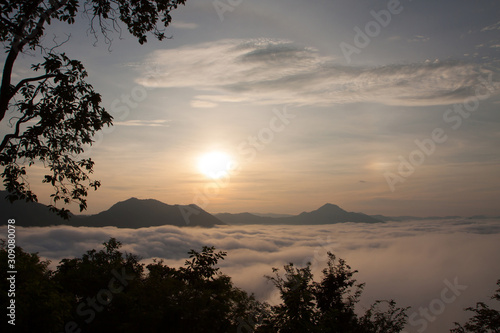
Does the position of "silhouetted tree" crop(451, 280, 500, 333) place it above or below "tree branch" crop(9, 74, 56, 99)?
below

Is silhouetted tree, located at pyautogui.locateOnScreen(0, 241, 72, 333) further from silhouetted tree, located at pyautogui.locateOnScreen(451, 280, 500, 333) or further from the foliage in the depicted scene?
silhouetted tree, located at pyautogui.locateOnScreen(451, 280, 500, 333)

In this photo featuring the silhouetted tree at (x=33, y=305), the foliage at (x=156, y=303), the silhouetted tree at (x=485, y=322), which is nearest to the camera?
the foliage at (x=156, y=303)

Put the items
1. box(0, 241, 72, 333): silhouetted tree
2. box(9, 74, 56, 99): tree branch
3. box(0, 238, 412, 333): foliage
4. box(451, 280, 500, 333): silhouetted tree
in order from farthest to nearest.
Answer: box(451, 280, 500, 333): silhouetted tree
box(0, 241, 72, 333): silhouetted tree
box(0, 238, 412, 333): foliage
box(9, 74, 56, 99): tree branch

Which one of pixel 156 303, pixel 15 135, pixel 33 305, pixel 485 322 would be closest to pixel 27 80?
pixel 15 135

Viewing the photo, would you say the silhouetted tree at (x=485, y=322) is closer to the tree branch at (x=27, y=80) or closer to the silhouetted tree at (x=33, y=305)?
the silhouetted tree at (x=33, y=305)

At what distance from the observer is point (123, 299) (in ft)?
60.8

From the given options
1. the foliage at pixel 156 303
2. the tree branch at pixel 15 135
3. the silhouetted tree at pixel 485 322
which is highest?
the tree branch at pixel 15 135

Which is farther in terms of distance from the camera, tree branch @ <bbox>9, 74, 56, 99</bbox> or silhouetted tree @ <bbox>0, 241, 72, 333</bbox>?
silhouetted tree @ <bbox>0, 241, 72, 333</bbox>

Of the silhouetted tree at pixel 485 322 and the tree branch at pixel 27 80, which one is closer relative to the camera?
the tree branch at pixel 27 80

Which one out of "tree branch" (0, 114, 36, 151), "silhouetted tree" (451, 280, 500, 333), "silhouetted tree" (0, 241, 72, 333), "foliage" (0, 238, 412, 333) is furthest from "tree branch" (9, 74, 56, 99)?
"silhouetted tree" (451, 280, 500, 333)

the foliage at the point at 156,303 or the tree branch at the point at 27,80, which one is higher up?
the tree branch at the point at 27,80

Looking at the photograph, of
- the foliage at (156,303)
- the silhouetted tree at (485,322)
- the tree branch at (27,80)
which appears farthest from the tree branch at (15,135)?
the silhouetted tree at (485,322)

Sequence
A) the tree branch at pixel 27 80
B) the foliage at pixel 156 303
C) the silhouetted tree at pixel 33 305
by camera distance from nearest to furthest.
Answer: the tree branch at pixel 27 80 < the foliage at pixel 156 303 < the silhouetted tree at pixel 33 305

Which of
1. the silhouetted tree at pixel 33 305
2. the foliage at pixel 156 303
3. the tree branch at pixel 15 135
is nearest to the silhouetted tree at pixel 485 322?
the foliage at pixel 156 303
